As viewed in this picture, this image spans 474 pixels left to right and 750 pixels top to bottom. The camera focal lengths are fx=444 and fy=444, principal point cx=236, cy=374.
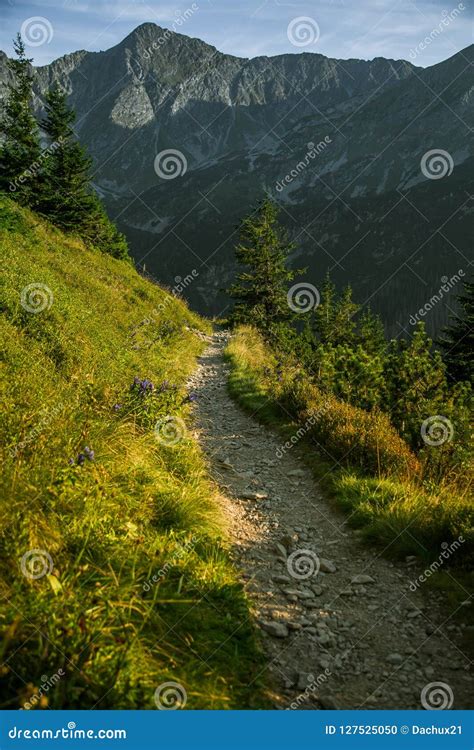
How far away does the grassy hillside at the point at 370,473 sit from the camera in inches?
199

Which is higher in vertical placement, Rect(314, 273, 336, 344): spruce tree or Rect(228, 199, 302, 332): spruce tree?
Rect(314, 273, 336, 344): spruce tree

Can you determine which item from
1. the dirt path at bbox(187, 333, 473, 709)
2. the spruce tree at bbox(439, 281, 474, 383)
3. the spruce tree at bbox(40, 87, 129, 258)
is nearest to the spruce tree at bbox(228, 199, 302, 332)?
the spruce tree at bbox(40, 87, 129, 258)

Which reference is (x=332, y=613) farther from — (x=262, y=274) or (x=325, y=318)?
(x=325, y=318)

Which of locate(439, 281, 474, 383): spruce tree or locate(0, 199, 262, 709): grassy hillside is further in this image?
locate(439, 281, 474, 383): spruce tree

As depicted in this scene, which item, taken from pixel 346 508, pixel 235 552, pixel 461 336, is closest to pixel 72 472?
pixel 235 552

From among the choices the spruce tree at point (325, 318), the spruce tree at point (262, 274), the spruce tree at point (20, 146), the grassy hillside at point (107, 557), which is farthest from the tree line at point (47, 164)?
the spruce tree at point (325, 318)

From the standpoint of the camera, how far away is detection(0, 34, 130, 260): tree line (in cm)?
2377

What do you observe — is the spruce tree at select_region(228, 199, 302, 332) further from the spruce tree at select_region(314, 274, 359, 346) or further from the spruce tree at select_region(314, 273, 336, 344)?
the spruce tree at select_region(314, 273, 336, 344)

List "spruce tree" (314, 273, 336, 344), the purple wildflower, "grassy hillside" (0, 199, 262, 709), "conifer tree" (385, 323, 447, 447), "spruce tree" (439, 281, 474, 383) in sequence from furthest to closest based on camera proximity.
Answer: "spruce tree" (314, 273, 336, 344) < "spruce tree" (439, 281, 474, 383) < "conifer tree" (385, 323, 447, 447) < the purple wildflower < "grassy hillside" (0, 199, 262, 709)

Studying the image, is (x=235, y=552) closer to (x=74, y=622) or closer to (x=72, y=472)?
(x=72, y=472)

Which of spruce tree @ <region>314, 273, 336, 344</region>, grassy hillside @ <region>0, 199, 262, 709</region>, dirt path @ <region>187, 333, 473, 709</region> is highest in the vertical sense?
spruce tree @ <region>314, 273, 336, 344</region>

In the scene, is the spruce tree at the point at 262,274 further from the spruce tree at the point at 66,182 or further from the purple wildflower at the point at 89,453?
the purple wildflower at the point at 89,453

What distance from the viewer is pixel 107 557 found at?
358cm

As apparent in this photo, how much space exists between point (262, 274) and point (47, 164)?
1378 centimetres
